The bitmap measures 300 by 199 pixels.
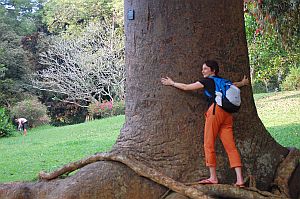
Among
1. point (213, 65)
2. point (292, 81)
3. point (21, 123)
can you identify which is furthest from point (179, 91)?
point (292, 81)

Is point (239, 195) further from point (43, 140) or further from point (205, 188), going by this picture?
point (43, 140)

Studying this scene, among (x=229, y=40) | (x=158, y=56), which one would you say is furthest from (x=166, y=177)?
(x=229, y=40)

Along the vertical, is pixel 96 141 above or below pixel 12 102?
below

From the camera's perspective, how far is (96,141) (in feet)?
51.3

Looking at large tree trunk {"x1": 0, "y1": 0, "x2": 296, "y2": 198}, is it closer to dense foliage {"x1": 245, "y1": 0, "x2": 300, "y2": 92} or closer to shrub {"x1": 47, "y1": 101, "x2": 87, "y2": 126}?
dense foliage {"x1": 245, "y1": 0, "x2": 300, "y2": 92}

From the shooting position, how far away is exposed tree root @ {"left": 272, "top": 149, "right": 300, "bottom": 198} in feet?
17.5

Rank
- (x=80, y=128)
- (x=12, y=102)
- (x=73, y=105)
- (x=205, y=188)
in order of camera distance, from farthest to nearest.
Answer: (x=73, y=105)
(x=12, y=102)
(x=80, y=128)
(x=205, y=188)

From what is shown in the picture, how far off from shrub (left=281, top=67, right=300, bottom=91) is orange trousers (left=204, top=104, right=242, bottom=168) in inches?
842

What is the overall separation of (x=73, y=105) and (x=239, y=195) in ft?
78.8

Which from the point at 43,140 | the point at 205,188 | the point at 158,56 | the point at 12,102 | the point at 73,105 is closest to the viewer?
the point at 205,188

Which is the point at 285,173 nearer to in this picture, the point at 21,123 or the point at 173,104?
the point at 173,104

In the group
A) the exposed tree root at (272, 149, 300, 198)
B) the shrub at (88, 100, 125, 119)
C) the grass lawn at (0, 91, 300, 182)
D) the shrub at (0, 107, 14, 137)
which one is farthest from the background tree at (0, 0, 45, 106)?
the exposed tree root at (272, 149, 300, 198)

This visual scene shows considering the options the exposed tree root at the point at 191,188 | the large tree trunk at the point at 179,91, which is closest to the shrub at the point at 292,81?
the large tree trunk at the point at 179,91

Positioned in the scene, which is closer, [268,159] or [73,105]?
[268,159]
